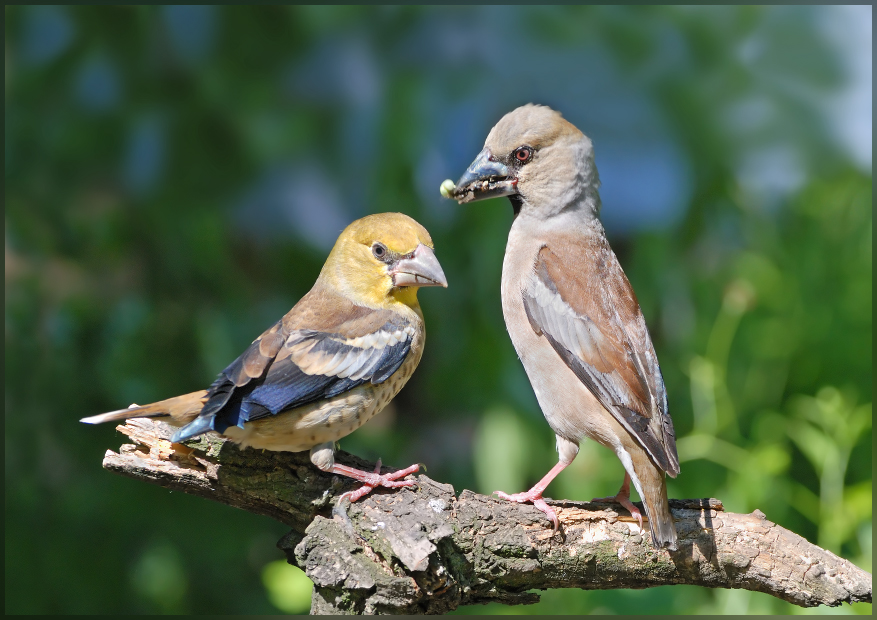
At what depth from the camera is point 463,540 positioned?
254 cm

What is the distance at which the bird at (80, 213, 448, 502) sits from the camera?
8.09ft

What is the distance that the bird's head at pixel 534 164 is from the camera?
313 cm

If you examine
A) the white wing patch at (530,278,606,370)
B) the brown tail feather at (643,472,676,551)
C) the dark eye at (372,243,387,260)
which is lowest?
the brown tail feather at (643,472,676,551)

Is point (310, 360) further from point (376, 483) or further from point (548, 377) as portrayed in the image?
point (548, 377)

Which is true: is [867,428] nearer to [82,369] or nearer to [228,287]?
[228,287]

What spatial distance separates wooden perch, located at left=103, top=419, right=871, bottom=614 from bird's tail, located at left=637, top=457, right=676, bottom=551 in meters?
0.17

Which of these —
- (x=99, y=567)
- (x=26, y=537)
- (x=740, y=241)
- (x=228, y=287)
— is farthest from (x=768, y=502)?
(x=26, y=537)

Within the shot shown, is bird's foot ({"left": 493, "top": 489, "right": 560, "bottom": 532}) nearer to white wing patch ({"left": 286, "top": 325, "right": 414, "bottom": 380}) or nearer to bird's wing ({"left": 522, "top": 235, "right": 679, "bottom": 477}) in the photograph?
bird's wing ({"left": 522, "top": 235, "right": 679, "bottom": 477})

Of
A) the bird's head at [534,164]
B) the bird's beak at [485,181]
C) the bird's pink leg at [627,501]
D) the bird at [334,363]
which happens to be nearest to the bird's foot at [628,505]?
the bird's pink leg at [627,501]

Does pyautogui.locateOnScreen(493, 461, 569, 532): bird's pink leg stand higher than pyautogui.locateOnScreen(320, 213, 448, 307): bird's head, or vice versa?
pyautogui.locateOnScreen(320, 213, 448, 307): bird's head

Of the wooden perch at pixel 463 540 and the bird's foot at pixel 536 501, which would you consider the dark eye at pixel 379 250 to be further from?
the bird's foot at pixel 536 501

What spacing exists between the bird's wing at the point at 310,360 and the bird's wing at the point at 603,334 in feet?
1.91

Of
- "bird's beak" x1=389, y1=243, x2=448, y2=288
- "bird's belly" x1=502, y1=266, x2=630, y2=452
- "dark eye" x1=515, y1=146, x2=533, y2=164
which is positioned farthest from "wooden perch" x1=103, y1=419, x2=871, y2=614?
"dark eye" x1=515, y1=146, x2=533, y2=164

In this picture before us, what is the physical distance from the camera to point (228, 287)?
4398 mm
